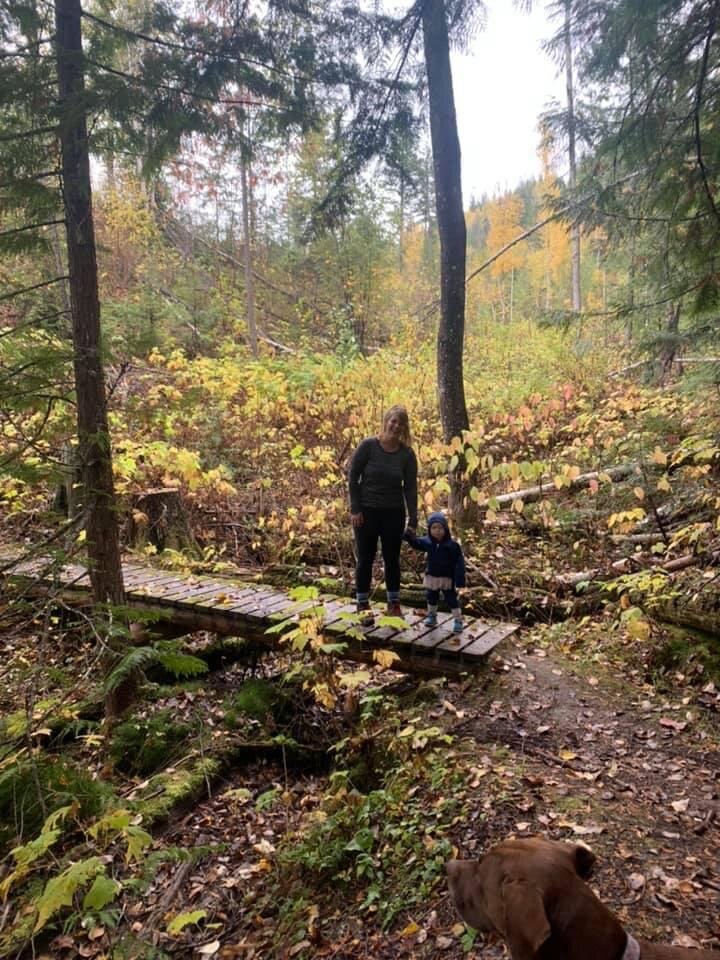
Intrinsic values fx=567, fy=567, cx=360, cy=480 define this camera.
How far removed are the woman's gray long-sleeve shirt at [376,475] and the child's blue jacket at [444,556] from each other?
44 cm

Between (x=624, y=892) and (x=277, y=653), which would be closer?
(x=624, y=892)

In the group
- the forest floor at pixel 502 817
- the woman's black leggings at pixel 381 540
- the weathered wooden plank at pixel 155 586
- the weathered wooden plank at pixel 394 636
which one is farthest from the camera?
the weathered wooden plank at pixel 155 586

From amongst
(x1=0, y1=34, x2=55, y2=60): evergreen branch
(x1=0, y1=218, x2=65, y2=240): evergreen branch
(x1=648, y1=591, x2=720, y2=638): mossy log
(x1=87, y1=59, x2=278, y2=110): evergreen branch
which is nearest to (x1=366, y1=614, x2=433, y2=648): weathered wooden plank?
(x1=648, y1=591, x2=720, y2=638): mossy log

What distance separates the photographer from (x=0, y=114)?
4.58 meters

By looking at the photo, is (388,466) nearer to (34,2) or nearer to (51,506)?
(34,2)

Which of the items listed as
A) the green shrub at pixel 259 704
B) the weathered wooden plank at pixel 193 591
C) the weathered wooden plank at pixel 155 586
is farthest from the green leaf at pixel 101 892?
the weathered wooden plank at pixel 155 586

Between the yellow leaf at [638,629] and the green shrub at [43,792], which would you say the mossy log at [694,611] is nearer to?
the yellow leaf at [638,629]

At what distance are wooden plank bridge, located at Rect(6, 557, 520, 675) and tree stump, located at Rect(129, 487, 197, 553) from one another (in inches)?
56.2

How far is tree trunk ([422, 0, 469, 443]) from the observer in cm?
821

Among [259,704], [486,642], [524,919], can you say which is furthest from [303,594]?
[524,919]

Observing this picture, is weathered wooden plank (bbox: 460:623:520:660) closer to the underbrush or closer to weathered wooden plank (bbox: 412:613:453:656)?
weathered wooden plank (bbox: 412:613:453:656)

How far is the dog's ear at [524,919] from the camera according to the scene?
1.66 m

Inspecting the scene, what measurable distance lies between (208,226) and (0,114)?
65.9 feet

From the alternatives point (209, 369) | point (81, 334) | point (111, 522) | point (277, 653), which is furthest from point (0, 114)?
point (209, 369)
